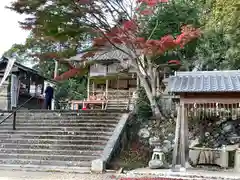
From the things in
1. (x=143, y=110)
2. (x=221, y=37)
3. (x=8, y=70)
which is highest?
(x=221, y=37)

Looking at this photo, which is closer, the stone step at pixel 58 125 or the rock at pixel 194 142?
the rock at pixel 194 142

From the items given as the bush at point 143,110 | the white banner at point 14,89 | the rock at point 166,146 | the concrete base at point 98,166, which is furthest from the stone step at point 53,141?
the white banner at point 14,89

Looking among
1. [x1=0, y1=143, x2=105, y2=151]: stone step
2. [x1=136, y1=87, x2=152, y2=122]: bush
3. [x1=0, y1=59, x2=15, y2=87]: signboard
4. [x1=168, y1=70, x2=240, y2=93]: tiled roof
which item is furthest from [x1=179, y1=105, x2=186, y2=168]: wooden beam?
[x1=0, y1=59, x2=15, y2=87]: signboard

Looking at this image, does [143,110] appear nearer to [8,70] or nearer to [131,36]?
[131,36]

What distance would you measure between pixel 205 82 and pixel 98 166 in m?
4.37

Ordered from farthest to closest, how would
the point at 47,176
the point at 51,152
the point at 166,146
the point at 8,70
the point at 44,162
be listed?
the point at 8,70, the point at 166,146, the point at 51,152, the point at 44,162, the point at 47,176

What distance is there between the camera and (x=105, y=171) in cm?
1084

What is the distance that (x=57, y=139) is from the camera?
535 inches

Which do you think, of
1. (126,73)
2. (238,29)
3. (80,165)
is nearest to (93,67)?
(126,73)

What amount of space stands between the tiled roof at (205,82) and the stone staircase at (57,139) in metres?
3.41

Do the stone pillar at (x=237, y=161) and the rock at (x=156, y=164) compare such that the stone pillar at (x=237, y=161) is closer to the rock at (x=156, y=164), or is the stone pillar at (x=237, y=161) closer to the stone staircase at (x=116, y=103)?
the rock at (x=156, y=164)

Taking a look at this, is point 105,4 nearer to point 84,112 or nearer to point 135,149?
point 84,112

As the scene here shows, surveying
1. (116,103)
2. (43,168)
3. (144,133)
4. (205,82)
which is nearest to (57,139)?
(43,168)

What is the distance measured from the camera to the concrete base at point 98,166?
425 inches
